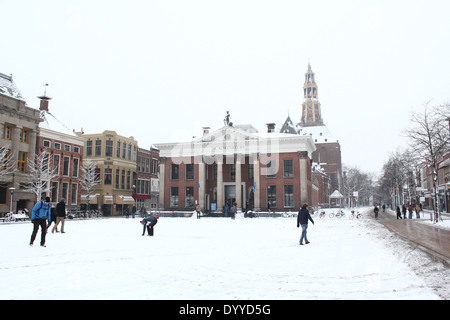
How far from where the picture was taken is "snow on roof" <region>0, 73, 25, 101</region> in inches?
1542

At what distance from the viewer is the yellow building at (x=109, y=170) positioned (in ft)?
181

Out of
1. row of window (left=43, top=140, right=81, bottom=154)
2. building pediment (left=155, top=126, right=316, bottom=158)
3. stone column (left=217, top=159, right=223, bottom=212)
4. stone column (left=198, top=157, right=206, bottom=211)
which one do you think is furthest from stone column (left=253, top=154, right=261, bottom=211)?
row of window (left=43, top=140, right=81, bottom=154)

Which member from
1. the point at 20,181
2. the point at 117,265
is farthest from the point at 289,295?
the point at 20,181

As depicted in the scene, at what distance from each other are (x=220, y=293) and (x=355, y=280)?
3.32 meters

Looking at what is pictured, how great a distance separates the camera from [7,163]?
114 feet

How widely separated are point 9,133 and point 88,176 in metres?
15.3

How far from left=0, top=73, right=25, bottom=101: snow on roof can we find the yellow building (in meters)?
15.6

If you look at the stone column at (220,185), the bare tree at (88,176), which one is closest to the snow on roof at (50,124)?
the bare tree at (88,176)

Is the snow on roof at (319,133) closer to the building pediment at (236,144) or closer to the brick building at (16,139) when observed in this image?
the building pediment at (236,144)

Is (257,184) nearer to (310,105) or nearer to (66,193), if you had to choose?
(66,193)

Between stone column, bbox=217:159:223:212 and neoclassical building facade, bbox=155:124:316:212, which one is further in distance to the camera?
stone column, bbox=217:159:223:212

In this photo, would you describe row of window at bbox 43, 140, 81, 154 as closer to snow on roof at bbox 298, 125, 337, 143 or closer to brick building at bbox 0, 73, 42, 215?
brick building at bbox 0, 73, 42, 215
